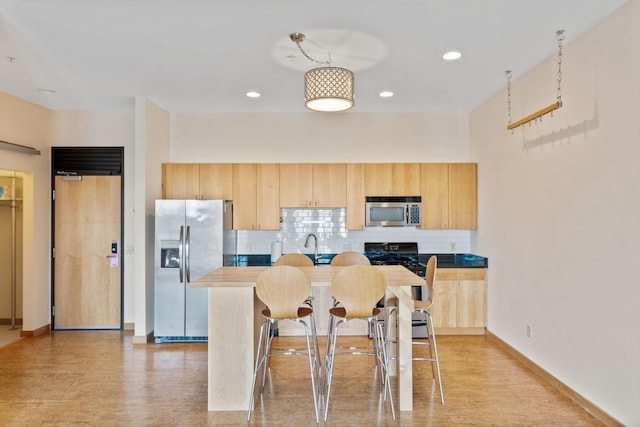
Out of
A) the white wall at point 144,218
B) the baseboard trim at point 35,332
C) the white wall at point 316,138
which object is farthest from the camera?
the white wall at point 316,138

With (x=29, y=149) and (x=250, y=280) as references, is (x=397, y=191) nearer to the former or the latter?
(x=250, y=280)

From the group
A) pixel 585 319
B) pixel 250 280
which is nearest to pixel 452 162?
pixel 585 319

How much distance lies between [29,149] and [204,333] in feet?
10.1

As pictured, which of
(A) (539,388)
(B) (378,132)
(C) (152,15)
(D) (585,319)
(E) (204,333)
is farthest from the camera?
(B) (378,132)

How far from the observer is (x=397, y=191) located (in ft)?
17.0

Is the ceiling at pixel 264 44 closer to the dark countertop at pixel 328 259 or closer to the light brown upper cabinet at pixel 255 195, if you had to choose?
the light brown upper cabinet at pixel 255 195

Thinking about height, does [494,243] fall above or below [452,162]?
below

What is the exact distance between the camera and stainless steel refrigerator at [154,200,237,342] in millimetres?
4652

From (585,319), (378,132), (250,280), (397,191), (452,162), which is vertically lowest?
(585,319)

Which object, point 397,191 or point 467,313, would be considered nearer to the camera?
point 467,313

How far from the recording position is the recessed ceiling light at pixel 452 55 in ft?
11.4

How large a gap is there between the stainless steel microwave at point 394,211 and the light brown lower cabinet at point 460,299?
2.53 ft

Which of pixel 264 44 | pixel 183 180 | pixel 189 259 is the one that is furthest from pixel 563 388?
pixel 183 180

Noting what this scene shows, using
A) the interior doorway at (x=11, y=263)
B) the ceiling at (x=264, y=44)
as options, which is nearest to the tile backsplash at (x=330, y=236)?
the ceiling at (x=264, y=44)
